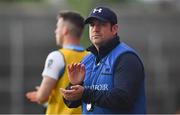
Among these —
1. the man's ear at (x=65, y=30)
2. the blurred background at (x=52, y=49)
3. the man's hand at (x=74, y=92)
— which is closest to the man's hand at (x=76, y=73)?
the man's hand at (x=74, y=92)

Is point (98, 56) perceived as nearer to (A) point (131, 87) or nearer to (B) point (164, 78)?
(A) point (131, 87)

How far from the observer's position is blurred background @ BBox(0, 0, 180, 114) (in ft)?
70.8

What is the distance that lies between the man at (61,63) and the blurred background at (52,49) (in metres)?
13.4

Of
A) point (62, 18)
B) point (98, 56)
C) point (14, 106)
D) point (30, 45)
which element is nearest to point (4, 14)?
point (30, 45)

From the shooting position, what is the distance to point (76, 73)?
5984mm

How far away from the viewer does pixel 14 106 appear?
21188 millimetres

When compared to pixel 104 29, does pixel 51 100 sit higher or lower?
lower

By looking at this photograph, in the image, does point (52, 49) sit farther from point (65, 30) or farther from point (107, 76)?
point (107, 76)

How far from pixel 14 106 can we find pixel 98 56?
49.8 feet

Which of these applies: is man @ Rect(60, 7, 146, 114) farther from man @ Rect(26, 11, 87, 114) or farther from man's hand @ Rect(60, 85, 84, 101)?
man @ Rect(26, 11, 87, 114)

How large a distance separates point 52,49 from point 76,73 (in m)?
16.0

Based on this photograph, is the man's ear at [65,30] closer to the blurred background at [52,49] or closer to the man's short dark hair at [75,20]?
the man's short dark hair at [75,20]

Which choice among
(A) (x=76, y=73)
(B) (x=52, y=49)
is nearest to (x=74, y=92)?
(A) (x=76, y=73)

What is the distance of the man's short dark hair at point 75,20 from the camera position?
25.2 ft
